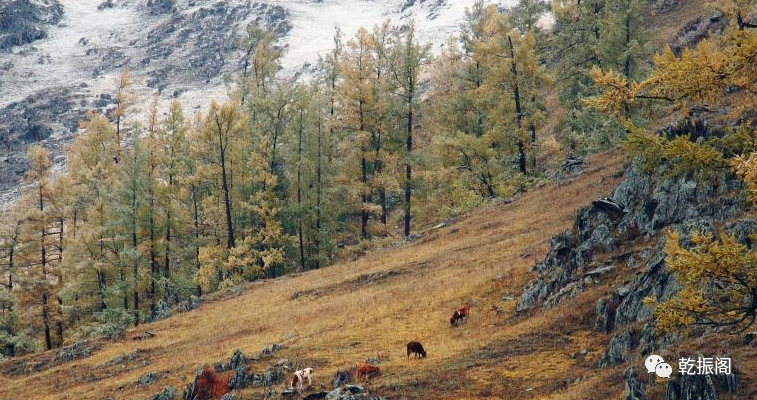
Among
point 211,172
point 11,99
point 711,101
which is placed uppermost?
point 711,101

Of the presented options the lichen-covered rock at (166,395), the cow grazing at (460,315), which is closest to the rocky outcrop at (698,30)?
the cow grazing at (460,315)

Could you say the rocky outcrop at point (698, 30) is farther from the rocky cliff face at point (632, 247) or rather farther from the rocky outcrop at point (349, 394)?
the rocky outcrop at point (349, 394)

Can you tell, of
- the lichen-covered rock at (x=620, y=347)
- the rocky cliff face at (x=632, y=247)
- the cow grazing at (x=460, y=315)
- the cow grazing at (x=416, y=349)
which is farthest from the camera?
the cow grazing at (x=460, y=315)

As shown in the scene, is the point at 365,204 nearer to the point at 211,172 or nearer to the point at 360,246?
the point at 360,246

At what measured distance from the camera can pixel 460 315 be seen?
21812mm

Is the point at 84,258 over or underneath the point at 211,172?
underneath

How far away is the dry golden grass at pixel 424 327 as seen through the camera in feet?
52.8

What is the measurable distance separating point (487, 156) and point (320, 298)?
15795 millimetres

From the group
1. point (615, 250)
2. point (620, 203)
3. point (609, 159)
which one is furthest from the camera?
point (609, 159)

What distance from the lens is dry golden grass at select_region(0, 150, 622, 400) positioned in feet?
52.8

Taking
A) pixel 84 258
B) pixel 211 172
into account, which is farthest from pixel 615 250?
pixel 84 258

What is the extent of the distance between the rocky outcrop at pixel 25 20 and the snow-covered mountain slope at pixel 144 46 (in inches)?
10.8

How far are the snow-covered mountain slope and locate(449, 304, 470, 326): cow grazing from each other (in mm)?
79151

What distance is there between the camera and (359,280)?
33.1 metres
